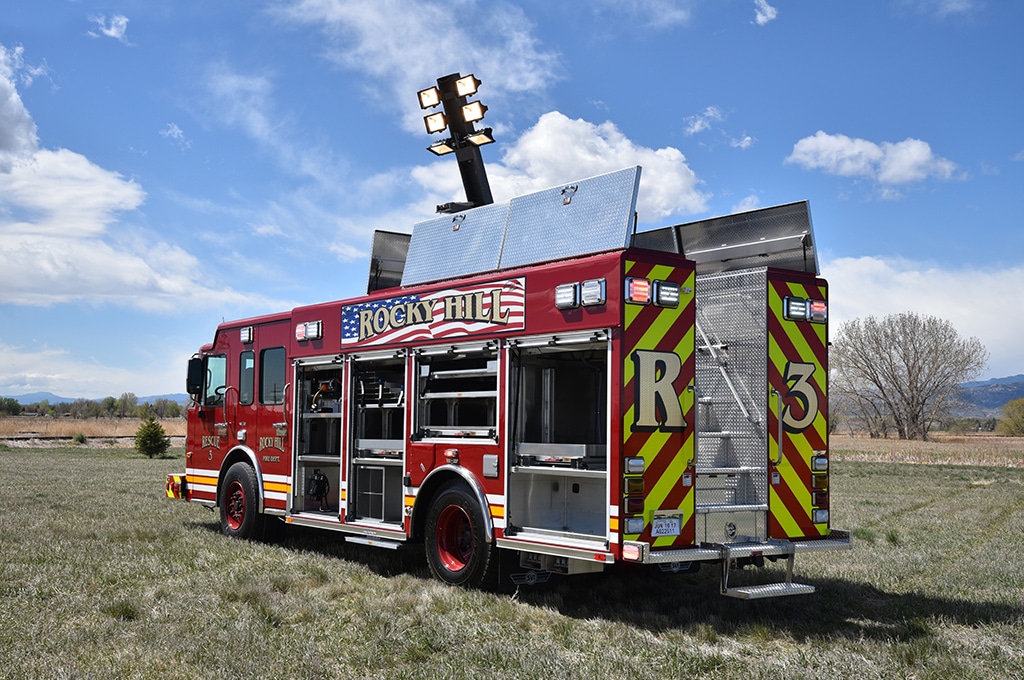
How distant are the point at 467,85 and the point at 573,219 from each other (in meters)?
6.83

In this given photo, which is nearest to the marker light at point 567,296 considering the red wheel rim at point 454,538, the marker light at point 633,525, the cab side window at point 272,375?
the marker light at point 633,525

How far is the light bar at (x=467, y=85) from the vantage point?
1466cm

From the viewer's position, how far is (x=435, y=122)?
15117 mm

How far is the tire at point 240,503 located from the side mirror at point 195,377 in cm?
133

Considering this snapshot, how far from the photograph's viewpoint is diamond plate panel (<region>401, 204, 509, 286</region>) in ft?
31.0

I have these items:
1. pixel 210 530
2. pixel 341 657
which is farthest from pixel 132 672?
pixel 210 530

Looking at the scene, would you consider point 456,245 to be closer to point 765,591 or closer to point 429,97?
point 765,591

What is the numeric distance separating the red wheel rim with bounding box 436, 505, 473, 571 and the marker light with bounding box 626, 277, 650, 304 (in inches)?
106

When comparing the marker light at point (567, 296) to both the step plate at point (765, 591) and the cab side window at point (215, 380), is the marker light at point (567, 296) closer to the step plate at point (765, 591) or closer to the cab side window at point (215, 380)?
the step plate at point (765, 591)

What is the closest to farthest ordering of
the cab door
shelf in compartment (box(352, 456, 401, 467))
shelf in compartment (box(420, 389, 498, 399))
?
shelf in compartment (box(420, 389, 498, 399)), shelf in compartment (box(352, 456, 401, 467)), the cab door

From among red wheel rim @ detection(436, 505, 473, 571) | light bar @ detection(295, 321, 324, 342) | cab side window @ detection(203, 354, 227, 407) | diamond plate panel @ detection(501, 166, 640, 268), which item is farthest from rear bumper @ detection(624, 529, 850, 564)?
cab side window @ detection(203, 354, 227, 407)

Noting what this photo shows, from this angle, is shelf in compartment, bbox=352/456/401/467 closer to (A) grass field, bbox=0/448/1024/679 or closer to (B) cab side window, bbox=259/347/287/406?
(A) grass field, bbox=0/448/1024/679

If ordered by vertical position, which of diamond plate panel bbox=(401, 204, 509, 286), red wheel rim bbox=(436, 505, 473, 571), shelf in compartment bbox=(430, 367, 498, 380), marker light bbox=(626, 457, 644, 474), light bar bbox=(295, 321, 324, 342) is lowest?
red wheel rim bbox=(436, 505, 473, 571)

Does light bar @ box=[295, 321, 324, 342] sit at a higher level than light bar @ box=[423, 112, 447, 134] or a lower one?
lower
